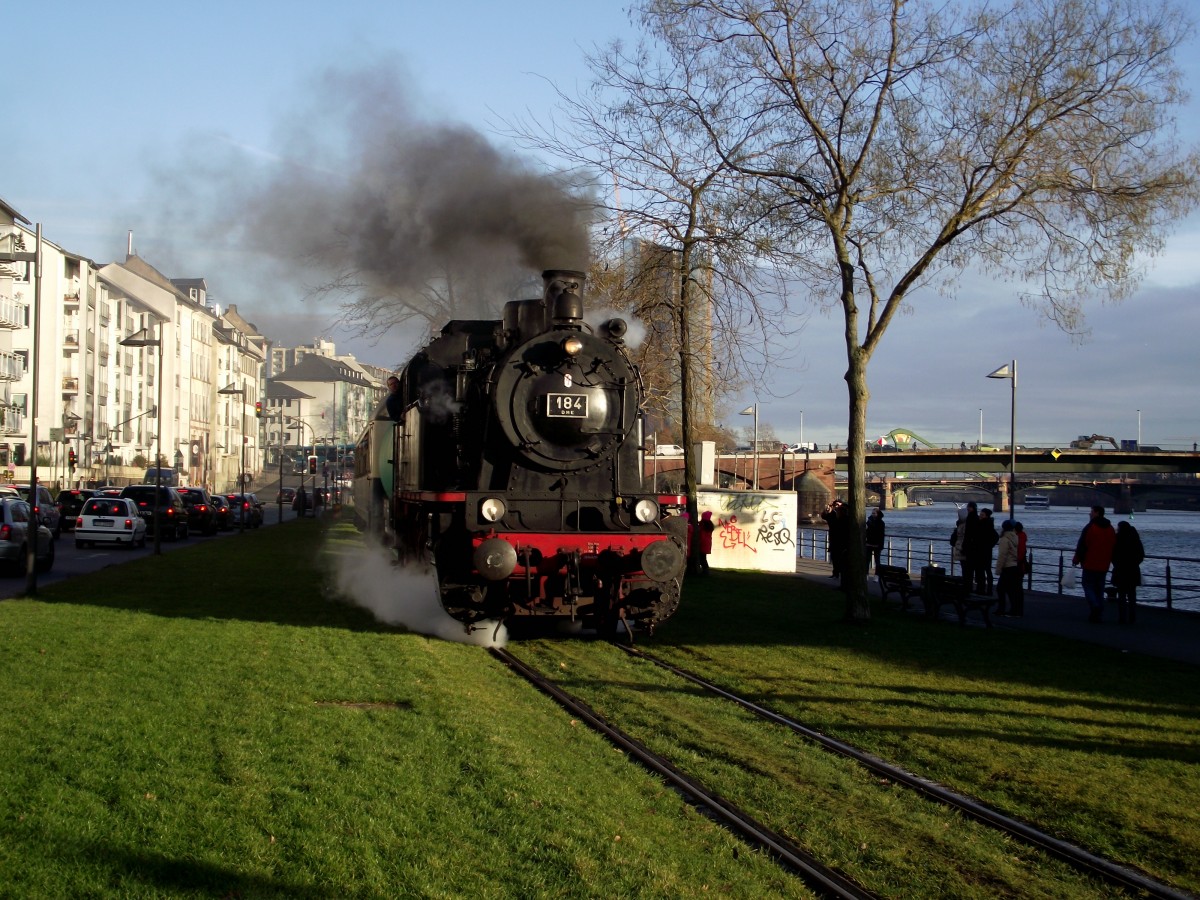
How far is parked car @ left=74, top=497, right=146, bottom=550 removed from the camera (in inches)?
1292

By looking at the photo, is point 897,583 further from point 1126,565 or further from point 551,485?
point 551,485

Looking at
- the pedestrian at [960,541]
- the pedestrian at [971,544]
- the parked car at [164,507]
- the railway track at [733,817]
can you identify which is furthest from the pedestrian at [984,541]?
the parked car at [164,507]

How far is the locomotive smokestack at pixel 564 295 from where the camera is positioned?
1299 centimetres

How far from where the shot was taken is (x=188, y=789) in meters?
6.39

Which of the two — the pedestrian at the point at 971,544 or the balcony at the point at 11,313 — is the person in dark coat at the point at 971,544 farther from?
the balcony at the point at 11,313

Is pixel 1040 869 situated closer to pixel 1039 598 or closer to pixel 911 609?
pixel 911 609

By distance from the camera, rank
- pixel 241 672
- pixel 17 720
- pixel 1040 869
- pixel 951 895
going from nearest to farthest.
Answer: pixel 951 895, pixel 1040 869, pixel 17 720, pixel 241 672

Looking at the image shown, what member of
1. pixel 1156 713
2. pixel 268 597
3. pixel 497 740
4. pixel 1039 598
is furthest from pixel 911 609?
pixel 497 740

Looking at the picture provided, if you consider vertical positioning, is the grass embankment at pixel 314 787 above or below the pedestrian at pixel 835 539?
below

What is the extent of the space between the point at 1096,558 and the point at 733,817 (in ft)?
46.3

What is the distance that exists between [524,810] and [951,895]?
2344mm

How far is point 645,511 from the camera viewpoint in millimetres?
12641

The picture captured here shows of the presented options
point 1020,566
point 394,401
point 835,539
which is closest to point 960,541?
point 835,539

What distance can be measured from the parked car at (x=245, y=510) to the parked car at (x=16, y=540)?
22692 mm
